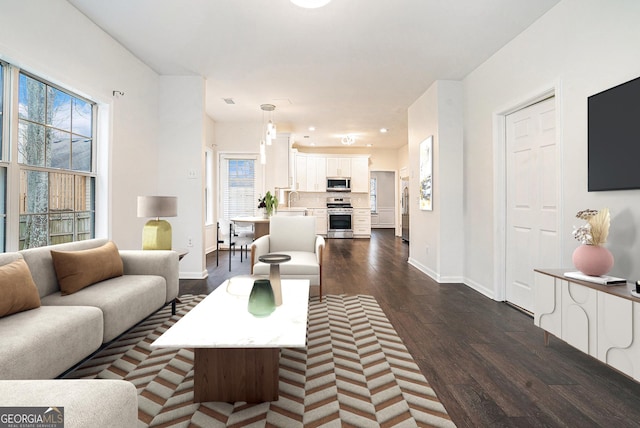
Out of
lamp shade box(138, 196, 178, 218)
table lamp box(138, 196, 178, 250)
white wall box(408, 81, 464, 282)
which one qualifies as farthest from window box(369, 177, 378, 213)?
lamp shade box(138, 196, 178, 218)

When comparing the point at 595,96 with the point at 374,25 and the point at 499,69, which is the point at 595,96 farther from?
the point at 374,25

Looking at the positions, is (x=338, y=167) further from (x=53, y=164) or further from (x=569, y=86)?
(x=53, y=164)

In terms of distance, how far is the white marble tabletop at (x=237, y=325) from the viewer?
148cm

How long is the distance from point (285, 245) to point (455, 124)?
285cm

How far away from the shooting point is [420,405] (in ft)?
5.46

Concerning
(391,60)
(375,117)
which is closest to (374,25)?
(391,60)

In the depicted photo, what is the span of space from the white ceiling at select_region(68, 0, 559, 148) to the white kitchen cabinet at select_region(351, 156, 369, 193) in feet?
14.7

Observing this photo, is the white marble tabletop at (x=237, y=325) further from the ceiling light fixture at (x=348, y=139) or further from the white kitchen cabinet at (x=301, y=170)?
the white kitchen cabinet at (x=301, y=170)

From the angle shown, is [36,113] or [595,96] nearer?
[595,96]

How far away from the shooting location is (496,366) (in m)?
2.11

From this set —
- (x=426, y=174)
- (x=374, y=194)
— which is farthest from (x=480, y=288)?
(x=374, y=194)

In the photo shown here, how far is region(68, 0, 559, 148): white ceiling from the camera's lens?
9.40 feet

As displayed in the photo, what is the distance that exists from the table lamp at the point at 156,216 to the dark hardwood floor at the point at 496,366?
79 cm

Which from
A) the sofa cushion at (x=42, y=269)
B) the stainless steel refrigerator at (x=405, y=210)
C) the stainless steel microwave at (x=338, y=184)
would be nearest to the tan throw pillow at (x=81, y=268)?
the sofa cushion at (x=42, y=269)
